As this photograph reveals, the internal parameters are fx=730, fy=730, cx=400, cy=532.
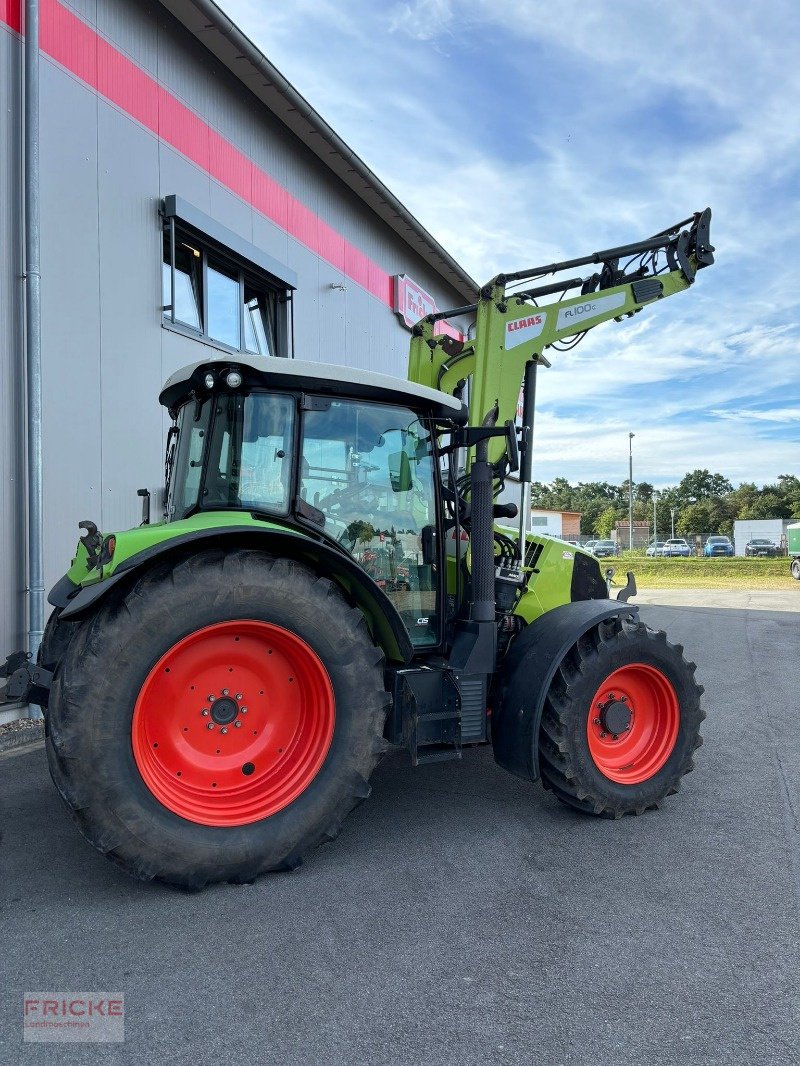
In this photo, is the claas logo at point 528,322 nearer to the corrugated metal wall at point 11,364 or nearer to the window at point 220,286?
the corrugated metal wall at point 11,364

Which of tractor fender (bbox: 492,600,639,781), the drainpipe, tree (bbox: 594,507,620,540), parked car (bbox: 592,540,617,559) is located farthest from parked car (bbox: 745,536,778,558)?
the drainpipe

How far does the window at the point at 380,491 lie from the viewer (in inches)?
144

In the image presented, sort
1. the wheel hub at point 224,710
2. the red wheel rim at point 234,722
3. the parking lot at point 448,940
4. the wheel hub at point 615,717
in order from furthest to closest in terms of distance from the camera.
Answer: the wheel hub at point 615,717 < the wheel hub at point 224,710 < the red wheel rim at point 234,722 < the parking lot at point 448,940

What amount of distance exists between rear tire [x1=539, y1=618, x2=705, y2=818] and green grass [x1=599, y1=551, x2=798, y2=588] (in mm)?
25202

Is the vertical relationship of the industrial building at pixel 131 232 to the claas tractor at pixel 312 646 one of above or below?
above

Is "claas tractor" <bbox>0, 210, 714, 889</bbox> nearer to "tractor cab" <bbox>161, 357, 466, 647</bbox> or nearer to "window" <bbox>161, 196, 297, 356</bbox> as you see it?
"tractor cab" <bbox>161, 357, 466, 647</bbox>

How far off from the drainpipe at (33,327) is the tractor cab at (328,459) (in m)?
2.22

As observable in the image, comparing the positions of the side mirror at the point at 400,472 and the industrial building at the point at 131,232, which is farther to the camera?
the industrial building at the point at 131,232

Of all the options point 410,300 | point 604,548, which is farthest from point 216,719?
point 604,548

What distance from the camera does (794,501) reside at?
247 feet

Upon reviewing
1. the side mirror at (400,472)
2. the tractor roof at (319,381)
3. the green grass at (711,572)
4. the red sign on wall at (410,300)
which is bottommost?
the green grass at (711,572)

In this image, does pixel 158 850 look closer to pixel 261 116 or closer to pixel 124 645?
pixel 124 645

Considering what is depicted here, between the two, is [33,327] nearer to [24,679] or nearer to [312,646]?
[24,679]

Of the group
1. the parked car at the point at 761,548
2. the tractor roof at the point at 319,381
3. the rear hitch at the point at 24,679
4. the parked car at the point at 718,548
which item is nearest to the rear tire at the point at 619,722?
the tractor roof at the point at 319,381
